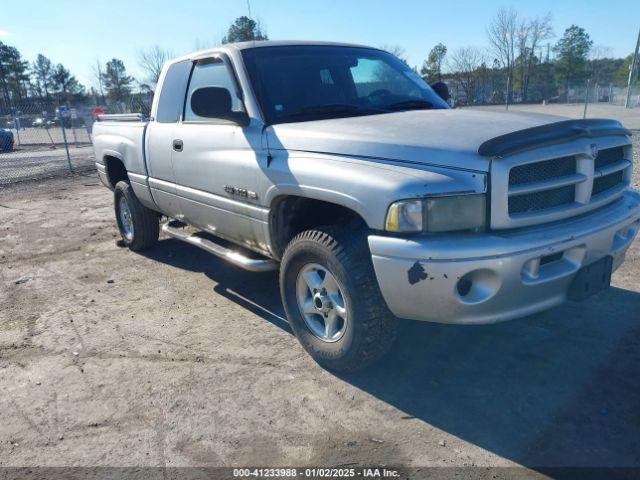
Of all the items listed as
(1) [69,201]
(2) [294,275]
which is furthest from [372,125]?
(1) [69,201]

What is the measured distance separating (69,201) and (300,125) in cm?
807

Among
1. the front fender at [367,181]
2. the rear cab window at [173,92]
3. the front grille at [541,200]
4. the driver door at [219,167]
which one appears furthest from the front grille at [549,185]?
the rear cab window at [173,92]

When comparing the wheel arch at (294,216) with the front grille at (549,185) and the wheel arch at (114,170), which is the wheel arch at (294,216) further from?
the wheel arch at (114,170)

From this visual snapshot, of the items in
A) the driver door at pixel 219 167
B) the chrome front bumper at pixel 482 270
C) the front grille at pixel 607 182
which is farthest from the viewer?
the driver door at pixel 219 167

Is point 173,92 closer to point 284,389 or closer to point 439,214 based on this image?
point 284,389

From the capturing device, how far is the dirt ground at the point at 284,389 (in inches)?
101

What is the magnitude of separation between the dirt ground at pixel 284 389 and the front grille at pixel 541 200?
3.45 feet

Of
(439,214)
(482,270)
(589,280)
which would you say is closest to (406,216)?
(439,214)

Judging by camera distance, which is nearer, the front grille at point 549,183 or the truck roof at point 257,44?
the front grille at point 549,183

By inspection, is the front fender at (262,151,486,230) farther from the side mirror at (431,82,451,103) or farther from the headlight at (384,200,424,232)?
the side mirror at (431,82,451,103)

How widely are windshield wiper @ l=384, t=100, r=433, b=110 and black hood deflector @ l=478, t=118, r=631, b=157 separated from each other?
1323 millimetres

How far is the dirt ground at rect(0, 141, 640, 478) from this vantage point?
8.41 feet

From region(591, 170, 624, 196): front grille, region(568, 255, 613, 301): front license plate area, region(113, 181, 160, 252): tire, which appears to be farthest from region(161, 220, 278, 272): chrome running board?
region(591, 170, 624, 196): front grille

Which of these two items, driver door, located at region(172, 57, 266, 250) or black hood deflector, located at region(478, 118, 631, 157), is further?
driver door, located at region(172, 57, 266, 250)
